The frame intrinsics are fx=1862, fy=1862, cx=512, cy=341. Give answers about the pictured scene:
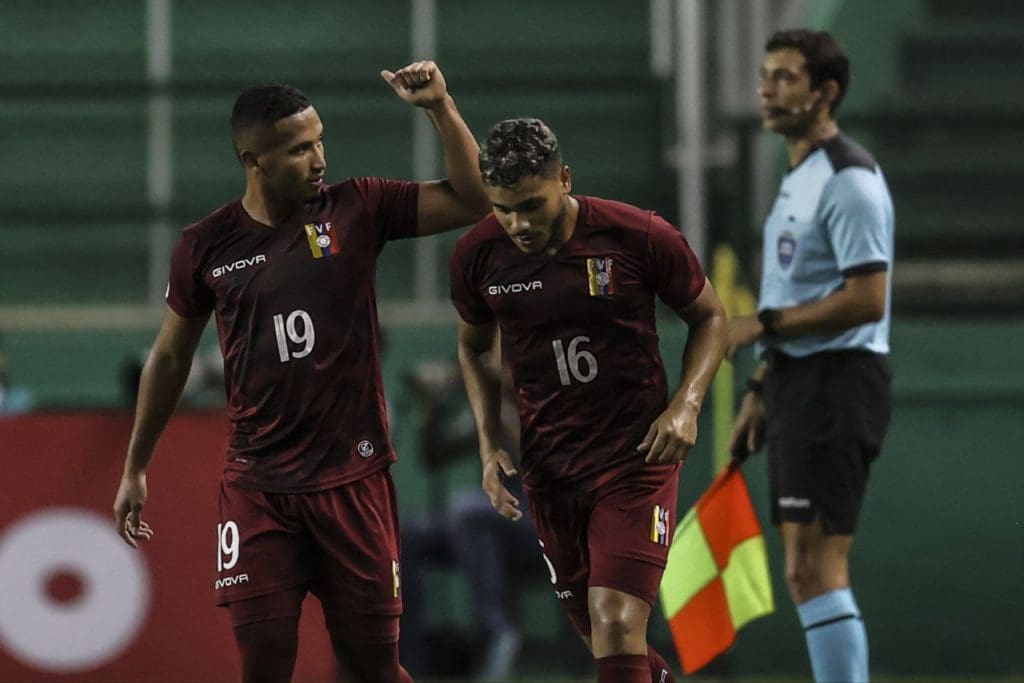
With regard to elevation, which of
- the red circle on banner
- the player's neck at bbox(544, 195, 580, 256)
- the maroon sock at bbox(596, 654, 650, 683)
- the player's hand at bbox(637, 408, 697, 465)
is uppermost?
the player's neck at bbox(544, 195, 580, 256)

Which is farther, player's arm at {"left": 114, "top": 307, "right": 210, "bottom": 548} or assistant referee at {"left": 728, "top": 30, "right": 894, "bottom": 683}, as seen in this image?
assistant referee at {"left": 728, "top": 30, "right": 894, "bottom": 683}

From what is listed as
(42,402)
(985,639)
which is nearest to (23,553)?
(42,402)

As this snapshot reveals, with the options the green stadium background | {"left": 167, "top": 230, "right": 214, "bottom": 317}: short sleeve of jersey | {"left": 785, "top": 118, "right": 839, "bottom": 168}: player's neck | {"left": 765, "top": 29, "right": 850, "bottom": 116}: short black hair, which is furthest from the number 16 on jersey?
the green stadium background

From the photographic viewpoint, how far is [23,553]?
745 centimetres

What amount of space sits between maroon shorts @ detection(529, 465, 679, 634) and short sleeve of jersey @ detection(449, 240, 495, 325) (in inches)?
21.5

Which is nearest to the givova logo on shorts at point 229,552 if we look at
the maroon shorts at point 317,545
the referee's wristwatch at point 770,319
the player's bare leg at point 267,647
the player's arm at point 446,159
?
the maroon shorts at point 317,545

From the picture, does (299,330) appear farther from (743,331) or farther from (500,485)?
(743,331)

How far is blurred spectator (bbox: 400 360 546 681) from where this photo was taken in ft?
29.5

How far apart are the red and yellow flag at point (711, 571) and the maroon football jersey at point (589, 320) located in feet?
4.53

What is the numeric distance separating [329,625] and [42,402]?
521cm

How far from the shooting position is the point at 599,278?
5203 millimetres

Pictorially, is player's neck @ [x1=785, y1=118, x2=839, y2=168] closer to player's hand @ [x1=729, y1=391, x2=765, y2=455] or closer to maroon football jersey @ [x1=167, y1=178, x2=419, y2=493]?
player's hand @ [x1=729, y1=391, x2=765, y2=455]

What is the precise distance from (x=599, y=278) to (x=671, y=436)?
1.71 feet

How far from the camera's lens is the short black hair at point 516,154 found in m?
4.95
